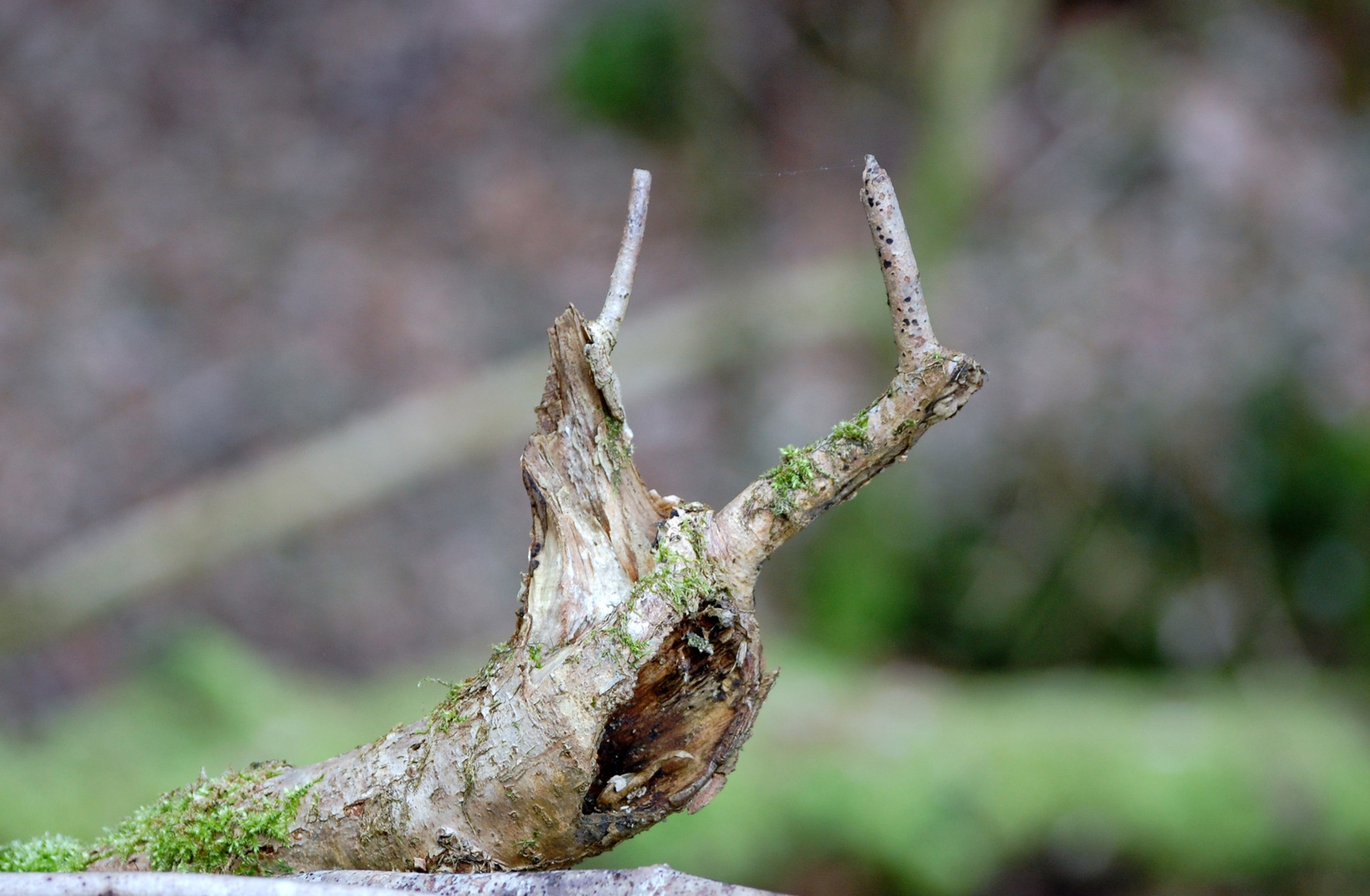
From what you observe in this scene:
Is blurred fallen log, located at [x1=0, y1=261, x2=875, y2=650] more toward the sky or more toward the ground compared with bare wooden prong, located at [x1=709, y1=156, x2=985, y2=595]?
more toward the sky

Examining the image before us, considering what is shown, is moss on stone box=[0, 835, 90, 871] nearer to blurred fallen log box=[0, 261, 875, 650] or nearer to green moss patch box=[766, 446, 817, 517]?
green moss patch box=[766, 446, 817, 517]

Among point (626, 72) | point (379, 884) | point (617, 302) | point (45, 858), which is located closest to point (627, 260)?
point (617, 302)

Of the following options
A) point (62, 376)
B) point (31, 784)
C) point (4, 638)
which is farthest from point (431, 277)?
point (31, 784)

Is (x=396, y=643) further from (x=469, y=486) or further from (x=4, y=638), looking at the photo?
(x=4, y=638)

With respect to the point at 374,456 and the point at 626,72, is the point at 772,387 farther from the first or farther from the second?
the point at 626,72

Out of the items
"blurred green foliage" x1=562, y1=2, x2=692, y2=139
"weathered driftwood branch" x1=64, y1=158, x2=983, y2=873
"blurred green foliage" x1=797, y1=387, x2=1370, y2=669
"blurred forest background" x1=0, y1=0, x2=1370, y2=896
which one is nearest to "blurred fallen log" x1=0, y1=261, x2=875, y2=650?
"blurred forest background" x1=0, y1=0, x2=1370, y2=896

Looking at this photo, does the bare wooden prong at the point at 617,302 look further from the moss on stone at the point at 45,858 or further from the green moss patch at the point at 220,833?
the moss on stone at the point at 45,858
